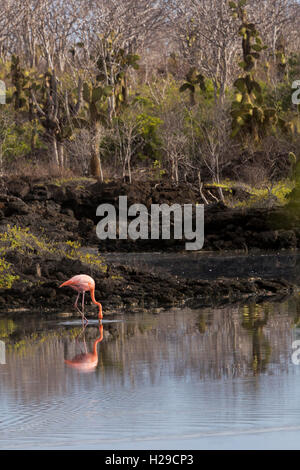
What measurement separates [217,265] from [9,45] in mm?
51248

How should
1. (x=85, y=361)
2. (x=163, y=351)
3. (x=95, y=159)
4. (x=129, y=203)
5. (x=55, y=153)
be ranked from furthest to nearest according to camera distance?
1. (x=55, y=153)
2. (x=95, y=159)
3. (x=129, y=203)
4. (x=163, y=351)
5. (x=85, y=361)

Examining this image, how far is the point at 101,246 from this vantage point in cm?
3244

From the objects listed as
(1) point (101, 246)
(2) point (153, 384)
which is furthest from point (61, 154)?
(2) point (153, 384)

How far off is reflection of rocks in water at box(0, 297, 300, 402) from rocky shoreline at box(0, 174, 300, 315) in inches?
78.1

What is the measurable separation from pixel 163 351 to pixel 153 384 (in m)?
2.25

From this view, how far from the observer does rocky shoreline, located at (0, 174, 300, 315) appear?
58.0ft

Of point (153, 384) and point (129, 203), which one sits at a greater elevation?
point (129, 203)

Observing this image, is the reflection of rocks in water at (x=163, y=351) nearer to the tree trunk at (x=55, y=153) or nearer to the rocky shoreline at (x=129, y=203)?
the rocky shoreline at (x=129, y=203)

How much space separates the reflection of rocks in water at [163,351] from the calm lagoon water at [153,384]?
1 cm

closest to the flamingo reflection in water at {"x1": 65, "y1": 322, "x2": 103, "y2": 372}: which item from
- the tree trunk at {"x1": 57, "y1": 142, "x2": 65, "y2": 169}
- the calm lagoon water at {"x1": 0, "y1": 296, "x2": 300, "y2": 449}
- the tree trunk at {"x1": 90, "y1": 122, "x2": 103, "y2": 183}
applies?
the calm lagoon water at {"x1": 0, "y1": 296, "x2": 300, "y2": 449}

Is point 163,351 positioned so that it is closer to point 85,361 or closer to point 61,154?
point 85,361

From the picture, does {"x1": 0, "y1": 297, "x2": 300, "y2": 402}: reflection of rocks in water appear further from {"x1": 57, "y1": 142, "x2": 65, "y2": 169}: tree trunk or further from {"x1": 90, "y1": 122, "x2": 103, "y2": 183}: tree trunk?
{"x1": 57, "y1": 142, "x2": 65, "y2": 169}: tree trunk

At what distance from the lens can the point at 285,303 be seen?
57.0ft

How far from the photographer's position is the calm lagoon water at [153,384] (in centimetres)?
759
